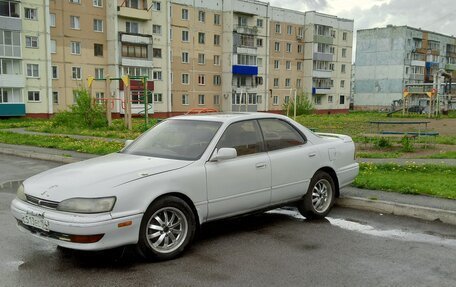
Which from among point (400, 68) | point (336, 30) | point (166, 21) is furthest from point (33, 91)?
point (400, 68)

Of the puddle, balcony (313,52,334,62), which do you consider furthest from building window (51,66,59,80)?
the puddle

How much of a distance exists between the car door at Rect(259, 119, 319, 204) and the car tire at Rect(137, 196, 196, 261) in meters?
1.47

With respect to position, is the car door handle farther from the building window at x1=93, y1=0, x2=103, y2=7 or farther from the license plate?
the building window at x1=93, y1=0, x2=103, y2=7

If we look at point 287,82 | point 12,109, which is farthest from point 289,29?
point 12,109

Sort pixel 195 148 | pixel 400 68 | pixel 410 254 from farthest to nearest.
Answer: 1. pixel 400 68
2. pixel 195 148
3. pixel 410 254

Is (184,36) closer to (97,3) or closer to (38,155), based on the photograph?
(97,3)

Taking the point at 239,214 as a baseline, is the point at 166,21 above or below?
above

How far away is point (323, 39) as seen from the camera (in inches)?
2928

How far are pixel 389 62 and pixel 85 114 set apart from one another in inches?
2797

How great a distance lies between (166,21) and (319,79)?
1187 inches

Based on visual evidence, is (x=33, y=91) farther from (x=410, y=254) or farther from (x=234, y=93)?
(x=410, y=254)

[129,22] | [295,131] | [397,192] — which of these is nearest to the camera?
[295,131]

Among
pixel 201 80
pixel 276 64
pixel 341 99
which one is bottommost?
pixel 341 99

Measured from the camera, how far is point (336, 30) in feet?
258
